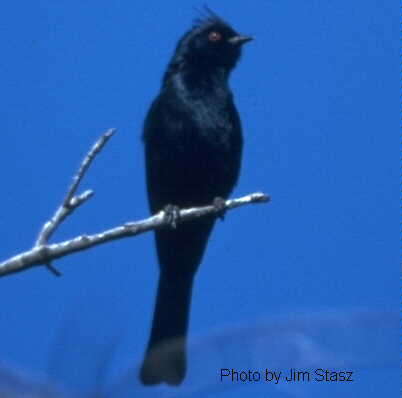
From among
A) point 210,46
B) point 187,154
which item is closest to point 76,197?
point 187,154

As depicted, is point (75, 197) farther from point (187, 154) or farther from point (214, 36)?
point (214, 36)

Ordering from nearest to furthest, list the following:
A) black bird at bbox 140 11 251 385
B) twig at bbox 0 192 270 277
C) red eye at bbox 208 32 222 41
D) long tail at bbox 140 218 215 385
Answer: twig at bbox 0 192 270 277, black bird at bbox 140 11 251 385, long tail at bbox 140 218 215 385, red eye at bbox 208 32 222 41

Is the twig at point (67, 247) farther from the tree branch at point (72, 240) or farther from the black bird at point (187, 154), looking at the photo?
the black bird at point (187, 154)

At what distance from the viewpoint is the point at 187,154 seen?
4777 mm

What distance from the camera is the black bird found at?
15.7 feet

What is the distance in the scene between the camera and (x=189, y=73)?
5082 millimetres

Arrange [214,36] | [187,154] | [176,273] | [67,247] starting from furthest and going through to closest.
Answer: [214,36]
[176,273]
[187,154]
[67,247]

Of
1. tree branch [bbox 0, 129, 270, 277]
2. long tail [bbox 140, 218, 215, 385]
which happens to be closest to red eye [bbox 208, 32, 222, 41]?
long tail [bbox 140, 218, 215, 385]

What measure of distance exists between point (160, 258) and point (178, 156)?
27.8 inches

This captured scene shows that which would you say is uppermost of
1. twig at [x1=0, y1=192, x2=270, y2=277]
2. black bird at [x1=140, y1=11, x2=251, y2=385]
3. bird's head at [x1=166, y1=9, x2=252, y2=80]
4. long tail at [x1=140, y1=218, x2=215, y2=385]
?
bird's head at [x1=166, y1=9, x2=252, y2=80]

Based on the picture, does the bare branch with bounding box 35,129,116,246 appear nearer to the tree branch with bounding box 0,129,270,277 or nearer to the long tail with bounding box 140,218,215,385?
the tree branch with bounding box 0,129,270,277

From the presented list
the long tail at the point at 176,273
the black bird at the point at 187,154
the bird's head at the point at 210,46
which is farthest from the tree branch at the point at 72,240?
the bird's head at the point at 210,46

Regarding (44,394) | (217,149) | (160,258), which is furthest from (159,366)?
(160,258)

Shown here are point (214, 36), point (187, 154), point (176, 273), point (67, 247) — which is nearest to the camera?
point (67, 247)
